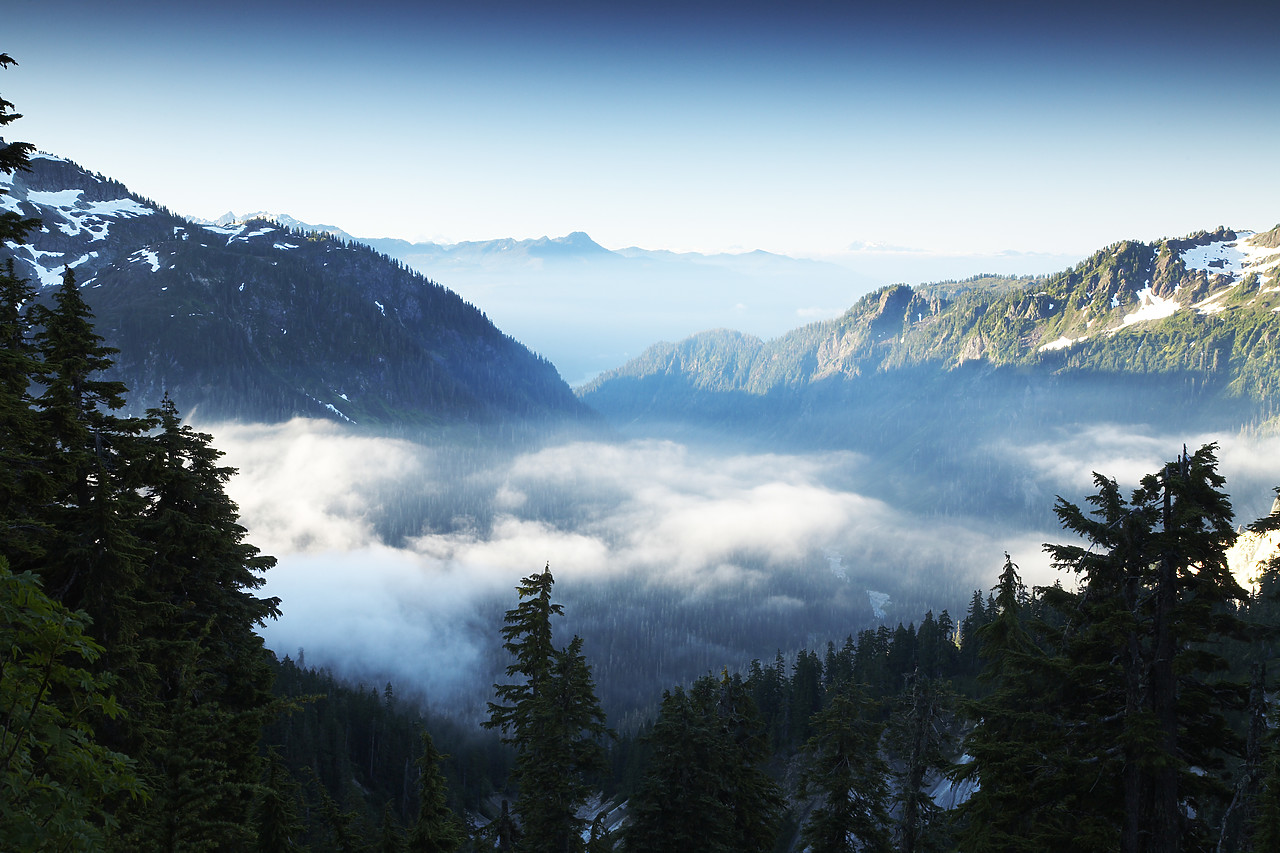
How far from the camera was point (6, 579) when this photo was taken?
763 cm

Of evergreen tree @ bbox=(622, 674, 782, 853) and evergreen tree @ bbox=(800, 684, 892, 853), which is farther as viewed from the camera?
evergreen tree @ bbox=(800, 684, 892, 853)

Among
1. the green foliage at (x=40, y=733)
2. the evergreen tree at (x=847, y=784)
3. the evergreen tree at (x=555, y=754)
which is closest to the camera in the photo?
the green foliage at (x=40, y=733)

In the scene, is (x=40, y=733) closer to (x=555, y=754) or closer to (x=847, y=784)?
(x=555, y=754)

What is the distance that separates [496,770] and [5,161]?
161m

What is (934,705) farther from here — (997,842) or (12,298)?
(12,298)

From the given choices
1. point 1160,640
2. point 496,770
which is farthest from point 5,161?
point 496,770

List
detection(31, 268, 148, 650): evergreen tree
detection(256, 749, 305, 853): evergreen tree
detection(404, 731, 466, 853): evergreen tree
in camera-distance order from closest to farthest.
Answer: detection(31, 268, 148, 650): evergreen tree < detection(256, 749, 305, 853): evergreen tree < detection(404, 731, 466, 853): evergreen tree

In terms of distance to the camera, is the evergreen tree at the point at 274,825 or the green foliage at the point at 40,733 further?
the evergreen tree at the point at 274,825

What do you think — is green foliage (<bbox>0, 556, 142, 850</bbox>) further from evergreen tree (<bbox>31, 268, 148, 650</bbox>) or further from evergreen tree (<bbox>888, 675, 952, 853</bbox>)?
evergreen tree (<bbox>888, 675, 952, 853</bbox>)

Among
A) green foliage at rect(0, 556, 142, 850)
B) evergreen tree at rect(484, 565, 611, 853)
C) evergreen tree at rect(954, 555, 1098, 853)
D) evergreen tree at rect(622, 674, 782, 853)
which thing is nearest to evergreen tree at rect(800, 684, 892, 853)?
evergreen tree at rect(622, 674, 782, 853)

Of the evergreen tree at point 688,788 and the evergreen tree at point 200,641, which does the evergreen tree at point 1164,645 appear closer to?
the evergreen tree at point 688,788

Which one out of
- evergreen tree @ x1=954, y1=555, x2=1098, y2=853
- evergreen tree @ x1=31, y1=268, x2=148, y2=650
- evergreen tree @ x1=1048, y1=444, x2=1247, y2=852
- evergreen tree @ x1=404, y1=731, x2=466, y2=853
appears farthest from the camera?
evergreen tree @ x1=404, y1=731, x2=466, y2=853

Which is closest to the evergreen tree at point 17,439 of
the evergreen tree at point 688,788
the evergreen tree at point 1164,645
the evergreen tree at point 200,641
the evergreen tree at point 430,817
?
the evergreen tree at point 200,641

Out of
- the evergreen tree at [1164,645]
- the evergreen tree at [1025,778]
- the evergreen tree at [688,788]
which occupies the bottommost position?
the evergreen tree at [688,788]
